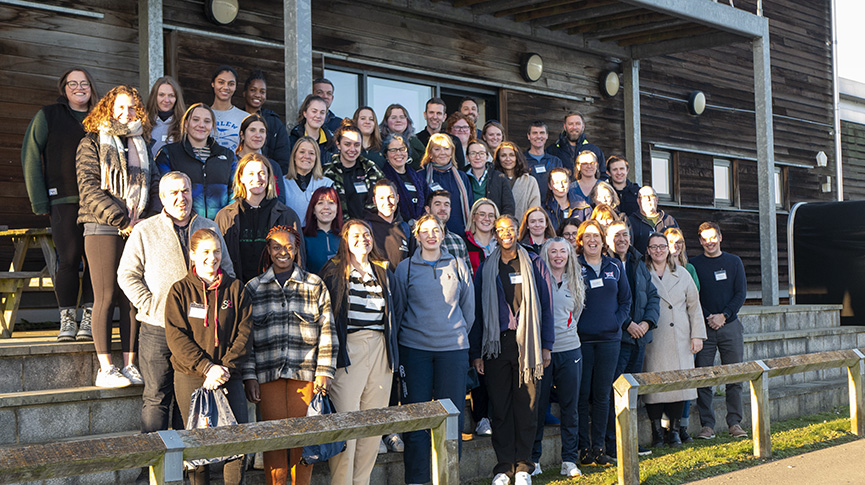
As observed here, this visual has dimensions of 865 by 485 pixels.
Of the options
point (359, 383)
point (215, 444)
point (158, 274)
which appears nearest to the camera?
point (215, 444)

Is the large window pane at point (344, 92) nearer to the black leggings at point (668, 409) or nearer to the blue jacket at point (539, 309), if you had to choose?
the blue jacket at point (539, 309)

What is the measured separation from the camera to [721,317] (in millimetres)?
7949

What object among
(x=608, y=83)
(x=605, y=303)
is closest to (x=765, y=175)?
(x=608, y=83)

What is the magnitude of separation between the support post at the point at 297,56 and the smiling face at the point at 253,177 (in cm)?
159

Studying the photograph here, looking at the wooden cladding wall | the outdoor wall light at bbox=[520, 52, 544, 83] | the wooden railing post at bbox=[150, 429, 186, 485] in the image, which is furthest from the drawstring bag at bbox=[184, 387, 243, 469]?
the outdoor wall light at bbox=[520, 52, 544, 83]

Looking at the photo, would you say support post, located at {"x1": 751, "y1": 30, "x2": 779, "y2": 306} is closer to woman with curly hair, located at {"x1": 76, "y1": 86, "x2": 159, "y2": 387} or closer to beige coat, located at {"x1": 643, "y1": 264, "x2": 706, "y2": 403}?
beige coat, located at {"x1": 643, "y1": 264, "x2": 706, "y2": 403}

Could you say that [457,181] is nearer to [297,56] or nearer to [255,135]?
[297,56]

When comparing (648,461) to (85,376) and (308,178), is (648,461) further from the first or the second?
A: (85,376)

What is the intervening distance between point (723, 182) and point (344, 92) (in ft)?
26.1

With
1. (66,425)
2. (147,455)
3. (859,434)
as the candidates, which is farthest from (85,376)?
(859,434)

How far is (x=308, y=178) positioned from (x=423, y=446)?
1.98 m

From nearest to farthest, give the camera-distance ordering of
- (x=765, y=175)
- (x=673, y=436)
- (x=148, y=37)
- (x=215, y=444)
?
(x=215, y=444) < (x=673, y=436) < (x=148, y=37) < (x=765, y=175)

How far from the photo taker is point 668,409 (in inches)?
295

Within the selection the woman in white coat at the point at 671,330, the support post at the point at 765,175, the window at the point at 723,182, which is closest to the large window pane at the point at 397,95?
the woman in white coat at the point at 671,330
